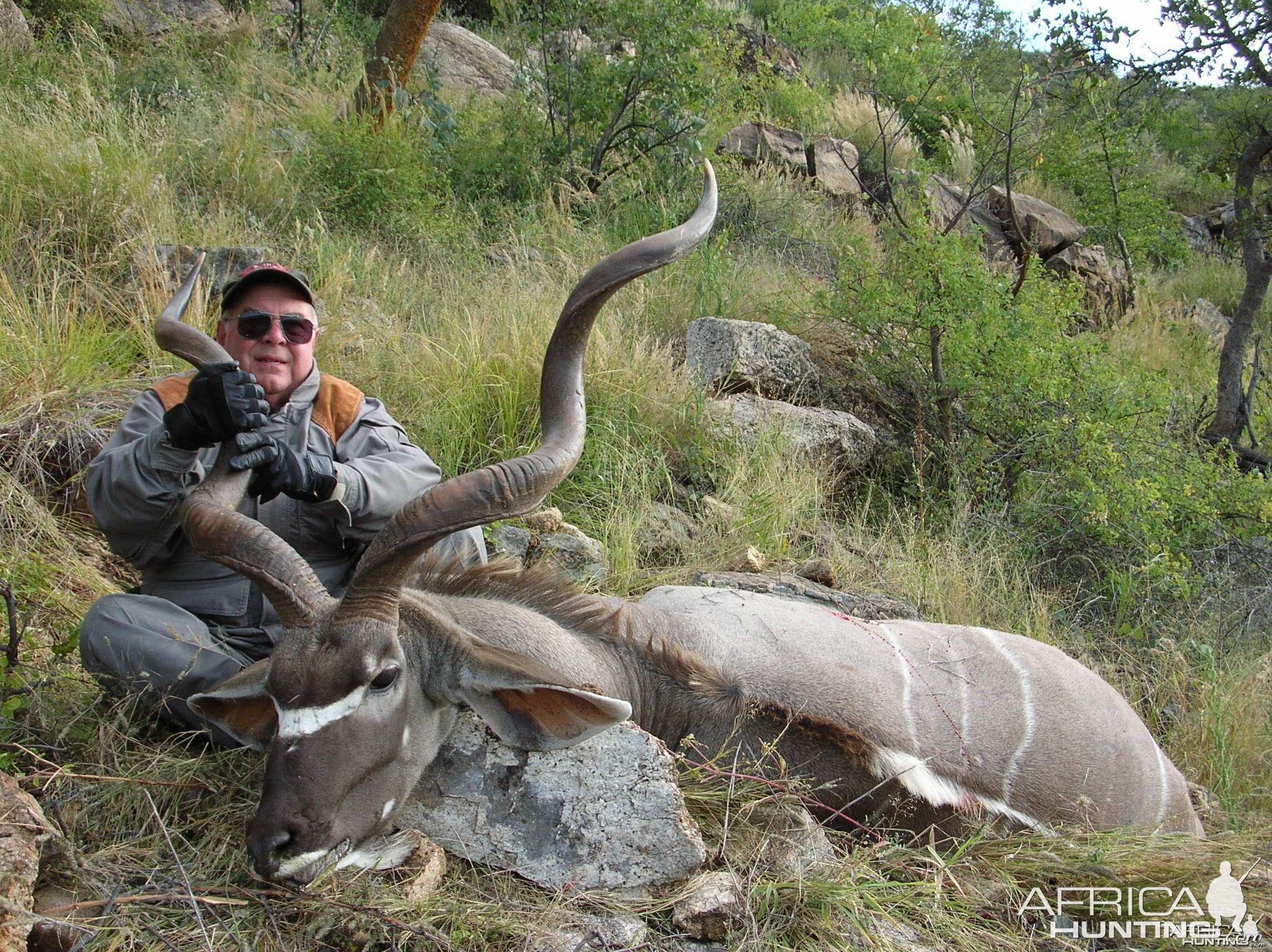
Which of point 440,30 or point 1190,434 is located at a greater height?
point 440,30

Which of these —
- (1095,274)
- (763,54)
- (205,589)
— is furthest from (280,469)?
(763,54)

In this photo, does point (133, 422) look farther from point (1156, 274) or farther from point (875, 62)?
point (1156, 274)

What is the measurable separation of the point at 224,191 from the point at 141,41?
→ 362 centimetres

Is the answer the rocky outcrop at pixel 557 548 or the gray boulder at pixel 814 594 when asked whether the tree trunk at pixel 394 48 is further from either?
the gray boulder at pixel 814 594

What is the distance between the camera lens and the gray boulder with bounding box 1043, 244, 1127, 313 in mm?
10414

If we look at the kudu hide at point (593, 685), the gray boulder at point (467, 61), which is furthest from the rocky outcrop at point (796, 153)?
the kudu hide at point (593, 685)

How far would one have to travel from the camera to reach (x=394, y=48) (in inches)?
323

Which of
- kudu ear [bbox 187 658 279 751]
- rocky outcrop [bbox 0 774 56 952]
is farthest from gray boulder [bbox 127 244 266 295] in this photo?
rocky outcrop [bbox 0 774 56 952]

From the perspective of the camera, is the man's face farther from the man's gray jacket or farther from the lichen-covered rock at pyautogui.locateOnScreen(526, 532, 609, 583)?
the lichen-covered rock at pyautogui.locateOnScreen(526, 532, 609, 583)

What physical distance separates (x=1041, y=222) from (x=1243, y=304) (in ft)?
9.98

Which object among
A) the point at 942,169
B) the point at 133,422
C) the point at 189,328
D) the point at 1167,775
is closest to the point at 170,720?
the point at 133,422

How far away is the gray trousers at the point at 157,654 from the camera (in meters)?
2.97

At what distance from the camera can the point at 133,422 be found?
128 inches

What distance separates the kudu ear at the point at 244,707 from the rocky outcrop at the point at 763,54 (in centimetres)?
1166
